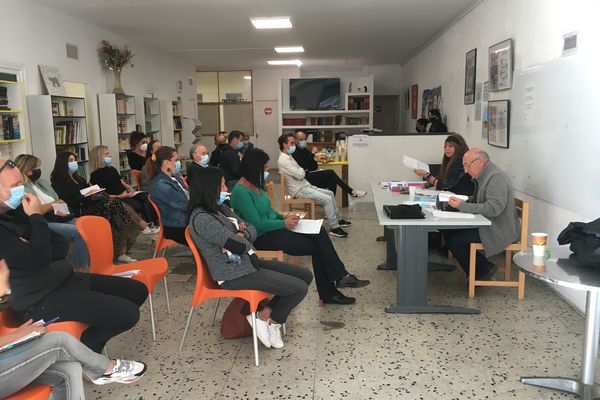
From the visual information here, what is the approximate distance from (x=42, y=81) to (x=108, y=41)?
2.24m

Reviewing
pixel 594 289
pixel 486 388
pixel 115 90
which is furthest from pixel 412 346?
pixel 115 90

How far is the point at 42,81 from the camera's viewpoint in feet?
20.7

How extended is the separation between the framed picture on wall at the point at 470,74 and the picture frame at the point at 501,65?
2.25 feet

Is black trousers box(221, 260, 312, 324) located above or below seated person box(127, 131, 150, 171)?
below

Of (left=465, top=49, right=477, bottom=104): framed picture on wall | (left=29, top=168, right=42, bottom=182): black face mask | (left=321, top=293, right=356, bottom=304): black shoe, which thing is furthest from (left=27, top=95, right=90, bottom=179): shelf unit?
(left=465, top=49, right=477, bottom=104): framed picture on wall

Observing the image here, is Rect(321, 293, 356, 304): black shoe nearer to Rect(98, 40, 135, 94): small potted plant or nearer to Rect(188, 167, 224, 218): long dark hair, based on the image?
Rect(188, 167, 224, 218): long dark hair

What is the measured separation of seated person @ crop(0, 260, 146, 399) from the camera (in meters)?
1.79

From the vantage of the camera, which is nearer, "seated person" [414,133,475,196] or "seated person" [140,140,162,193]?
"seated person" [414,133,475,196]

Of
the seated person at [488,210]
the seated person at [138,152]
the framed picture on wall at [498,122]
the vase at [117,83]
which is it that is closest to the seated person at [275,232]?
the seated person at [488,210]

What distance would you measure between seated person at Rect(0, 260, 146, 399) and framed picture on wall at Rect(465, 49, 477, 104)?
225 inches

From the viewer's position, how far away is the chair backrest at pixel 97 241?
2.98 meters

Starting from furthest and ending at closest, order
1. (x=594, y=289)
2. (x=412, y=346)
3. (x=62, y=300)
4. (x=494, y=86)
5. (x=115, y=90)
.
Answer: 1. (x=115, y=90)
2. (x=494, y=86)
3. (x=412, y=346)
4. (x=62, y=300)
5. (x=594, y=289)

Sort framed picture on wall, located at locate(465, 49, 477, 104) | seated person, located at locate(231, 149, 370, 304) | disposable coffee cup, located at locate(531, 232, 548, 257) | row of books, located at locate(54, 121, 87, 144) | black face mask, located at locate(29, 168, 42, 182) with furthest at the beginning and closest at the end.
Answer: row of books, located at locate(54, 121, 87, 144) < framed picture on wall, located at locate(465, 49, 477, 104) < black face mask, located at locate(29, 168, 42, 182) < seated person, located at locate(231, 149, 370, 304) < disposable coffee cup, located at locate(531, 232, 548, 257)

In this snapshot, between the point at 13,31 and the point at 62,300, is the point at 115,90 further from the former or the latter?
the point at 62,300
